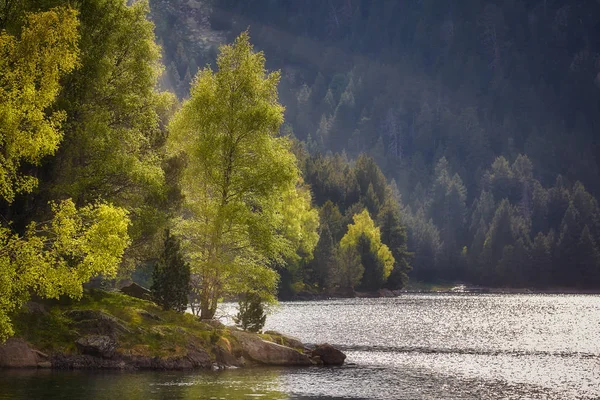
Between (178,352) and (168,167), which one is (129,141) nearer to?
(168,167)

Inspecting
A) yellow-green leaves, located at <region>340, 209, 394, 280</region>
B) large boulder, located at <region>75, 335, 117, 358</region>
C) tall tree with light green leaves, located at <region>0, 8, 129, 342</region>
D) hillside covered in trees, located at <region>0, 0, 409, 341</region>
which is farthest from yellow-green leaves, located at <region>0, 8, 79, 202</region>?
yellow-green leaves, located at <region>340, 209, 394, 280</region>

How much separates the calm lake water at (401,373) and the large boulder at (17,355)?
81.5 inches

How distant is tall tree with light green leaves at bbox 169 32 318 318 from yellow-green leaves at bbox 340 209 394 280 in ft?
377

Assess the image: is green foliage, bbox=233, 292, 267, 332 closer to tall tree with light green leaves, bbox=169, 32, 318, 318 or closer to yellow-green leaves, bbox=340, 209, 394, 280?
tall tree with light green leaves, bbox=169, 32, 318, 318

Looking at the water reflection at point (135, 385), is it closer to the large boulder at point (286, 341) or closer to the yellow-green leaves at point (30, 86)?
the yellow-green leaves at point (30, 86)

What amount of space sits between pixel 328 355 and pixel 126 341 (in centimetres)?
1461

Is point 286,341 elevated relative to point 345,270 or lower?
lower

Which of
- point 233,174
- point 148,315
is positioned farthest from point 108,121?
point 148,315

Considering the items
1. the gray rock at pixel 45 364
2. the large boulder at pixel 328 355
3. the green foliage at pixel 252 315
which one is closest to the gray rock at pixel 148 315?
the gray rock at pixel 45 364

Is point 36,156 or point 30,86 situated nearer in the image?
point 30,86

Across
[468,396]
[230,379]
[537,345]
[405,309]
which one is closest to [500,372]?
[468,396]

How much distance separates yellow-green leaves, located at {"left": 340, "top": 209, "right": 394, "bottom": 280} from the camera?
177000 mm

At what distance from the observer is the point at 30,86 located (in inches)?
1318

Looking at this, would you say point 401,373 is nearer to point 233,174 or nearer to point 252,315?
point 252,315
